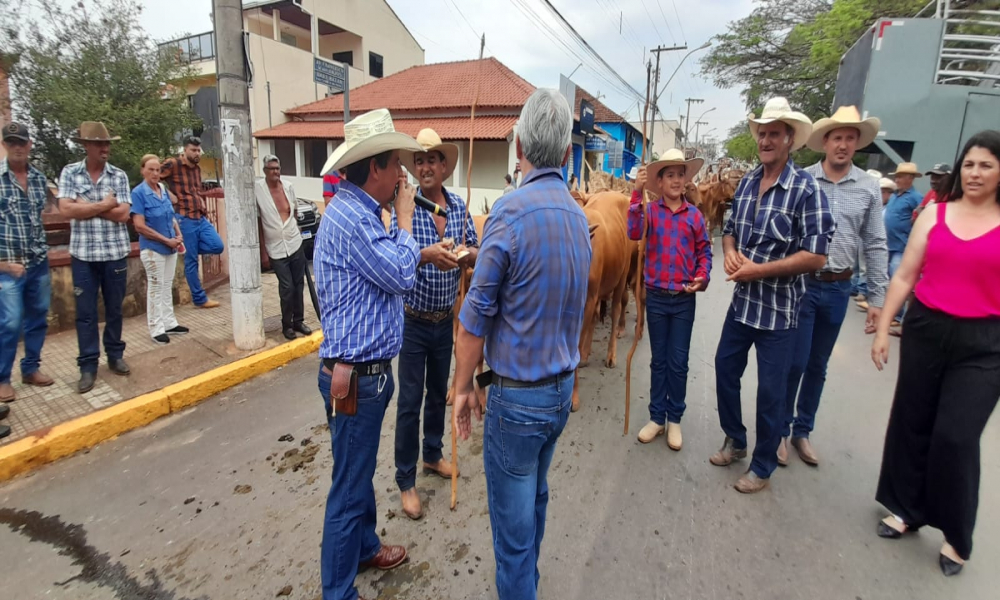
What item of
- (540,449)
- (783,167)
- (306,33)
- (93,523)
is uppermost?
(306,33)

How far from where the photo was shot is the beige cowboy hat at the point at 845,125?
3280 millimetres

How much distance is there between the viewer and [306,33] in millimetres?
26312

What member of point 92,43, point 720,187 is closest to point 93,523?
point 720,187

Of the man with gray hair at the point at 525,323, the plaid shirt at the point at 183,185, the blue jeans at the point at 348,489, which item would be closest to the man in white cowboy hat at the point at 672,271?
the man with gray hair at the point at 525,323

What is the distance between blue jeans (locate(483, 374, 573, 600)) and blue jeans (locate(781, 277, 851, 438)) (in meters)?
2.07

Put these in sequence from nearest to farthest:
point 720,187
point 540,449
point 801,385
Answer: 1. point 540,449
2. point 801,385
3. point 720,187

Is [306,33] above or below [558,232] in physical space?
above

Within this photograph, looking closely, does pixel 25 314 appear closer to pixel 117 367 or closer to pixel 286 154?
pixel 117 367

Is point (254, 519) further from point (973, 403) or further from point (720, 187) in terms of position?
point (720, 187)

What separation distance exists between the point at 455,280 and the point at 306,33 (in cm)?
2873

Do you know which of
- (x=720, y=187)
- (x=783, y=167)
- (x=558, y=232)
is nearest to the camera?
(x=558, y=232)

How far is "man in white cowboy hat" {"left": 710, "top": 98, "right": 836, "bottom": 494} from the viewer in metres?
2.88

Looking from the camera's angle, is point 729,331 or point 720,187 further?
point 720,187

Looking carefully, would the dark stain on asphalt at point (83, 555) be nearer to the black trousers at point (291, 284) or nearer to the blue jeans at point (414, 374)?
the blue jeans at point (414, 374)
